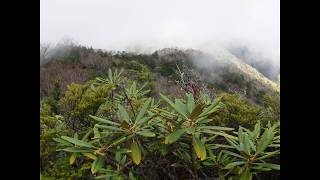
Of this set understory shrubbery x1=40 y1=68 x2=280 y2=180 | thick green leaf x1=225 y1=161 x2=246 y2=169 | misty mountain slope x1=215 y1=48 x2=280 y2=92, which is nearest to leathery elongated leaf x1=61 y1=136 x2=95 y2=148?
understory shrubbery x1=40 y1=68 x2=280 y2=180

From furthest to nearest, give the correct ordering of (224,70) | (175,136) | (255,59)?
(255,59)
(224,70)
(175,136)

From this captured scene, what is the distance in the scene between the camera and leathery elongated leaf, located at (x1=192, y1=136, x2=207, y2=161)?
1628 mm

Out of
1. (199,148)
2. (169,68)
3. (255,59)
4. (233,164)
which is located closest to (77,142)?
(199,148)

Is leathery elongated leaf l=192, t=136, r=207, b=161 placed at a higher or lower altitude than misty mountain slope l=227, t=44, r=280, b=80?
lower

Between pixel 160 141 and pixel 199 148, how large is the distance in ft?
0.71

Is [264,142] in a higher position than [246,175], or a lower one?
higher

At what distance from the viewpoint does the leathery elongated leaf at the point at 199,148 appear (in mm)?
1628

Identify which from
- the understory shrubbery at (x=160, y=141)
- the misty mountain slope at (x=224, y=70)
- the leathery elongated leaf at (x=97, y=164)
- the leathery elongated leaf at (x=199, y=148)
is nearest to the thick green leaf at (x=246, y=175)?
the understory shrubbery at (x=160, y=141)

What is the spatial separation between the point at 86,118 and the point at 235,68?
143 inches

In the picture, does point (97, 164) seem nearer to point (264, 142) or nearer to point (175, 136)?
point (175, 136)

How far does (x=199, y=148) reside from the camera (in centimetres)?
164

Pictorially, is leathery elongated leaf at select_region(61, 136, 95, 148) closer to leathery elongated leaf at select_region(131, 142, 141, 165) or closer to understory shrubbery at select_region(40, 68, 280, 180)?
understory shrubbery at select_region(40, 68, 280, 180)
